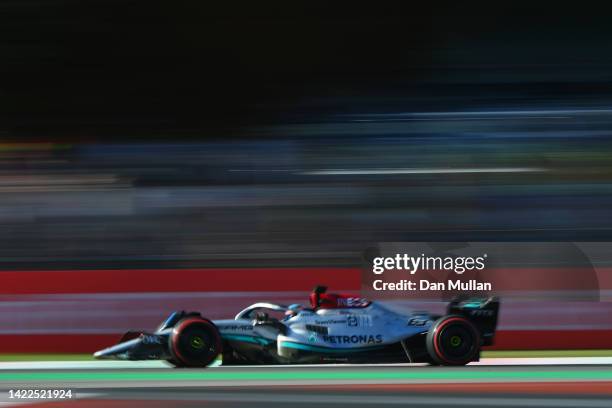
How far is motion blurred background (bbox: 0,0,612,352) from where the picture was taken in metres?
9.47

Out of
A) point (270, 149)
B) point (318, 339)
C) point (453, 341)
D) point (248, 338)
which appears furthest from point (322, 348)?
point (270, 149)

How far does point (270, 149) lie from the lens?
1137 cm

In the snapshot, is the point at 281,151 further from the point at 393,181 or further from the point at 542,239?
the point at 542,239

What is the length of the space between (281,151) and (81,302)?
10.8ft

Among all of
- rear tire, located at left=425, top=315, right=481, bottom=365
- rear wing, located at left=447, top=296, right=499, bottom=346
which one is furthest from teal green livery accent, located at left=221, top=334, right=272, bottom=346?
rear wing, located at left=447, top=296, right=499, bottom=346

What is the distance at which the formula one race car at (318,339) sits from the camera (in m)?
7.21

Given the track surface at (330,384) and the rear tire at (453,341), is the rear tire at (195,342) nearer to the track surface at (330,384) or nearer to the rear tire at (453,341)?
the track surface at (330,384)

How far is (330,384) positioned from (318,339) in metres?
0.94

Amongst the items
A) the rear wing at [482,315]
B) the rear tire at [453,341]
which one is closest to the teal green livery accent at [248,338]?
the rear tire at [453,341]

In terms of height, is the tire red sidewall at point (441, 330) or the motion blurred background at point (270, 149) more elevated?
the motion blurred background at point (270, 149)

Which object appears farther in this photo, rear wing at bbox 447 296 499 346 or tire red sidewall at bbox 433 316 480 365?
rear wing at bbox 447 296 499 346

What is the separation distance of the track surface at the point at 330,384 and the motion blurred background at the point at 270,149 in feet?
5.53

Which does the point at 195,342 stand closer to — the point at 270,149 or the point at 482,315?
the point at 482,315

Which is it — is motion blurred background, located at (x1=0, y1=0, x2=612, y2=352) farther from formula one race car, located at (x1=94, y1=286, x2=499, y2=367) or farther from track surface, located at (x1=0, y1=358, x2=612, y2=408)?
formula one race car, located at (x1=94, y1=286, x2=499, y2=367)
